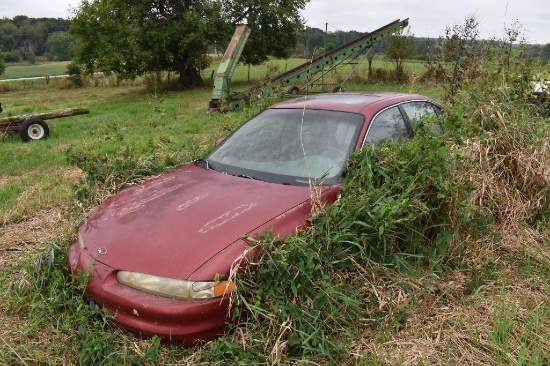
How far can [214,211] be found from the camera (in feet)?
10.1

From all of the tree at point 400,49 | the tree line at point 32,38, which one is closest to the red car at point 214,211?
the tree at point 400,49

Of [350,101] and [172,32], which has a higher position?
[172,32]

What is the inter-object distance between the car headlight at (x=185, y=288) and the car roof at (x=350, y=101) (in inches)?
85.7

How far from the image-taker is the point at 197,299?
251 centimetres

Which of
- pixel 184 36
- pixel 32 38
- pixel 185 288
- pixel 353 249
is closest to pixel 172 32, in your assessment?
pixel 184 36

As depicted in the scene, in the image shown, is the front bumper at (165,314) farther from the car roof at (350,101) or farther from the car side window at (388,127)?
the car roof at (350,101)

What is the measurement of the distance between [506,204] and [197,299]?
10.5ft

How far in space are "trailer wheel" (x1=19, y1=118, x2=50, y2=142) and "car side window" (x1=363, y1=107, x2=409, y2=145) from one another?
899 cm

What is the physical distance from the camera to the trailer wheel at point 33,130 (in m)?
10.3

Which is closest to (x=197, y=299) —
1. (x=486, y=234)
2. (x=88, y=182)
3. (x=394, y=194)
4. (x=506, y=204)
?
(x=394, y=194)

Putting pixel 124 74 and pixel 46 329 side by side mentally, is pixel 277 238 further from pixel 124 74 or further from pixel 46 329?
pixel 124 74

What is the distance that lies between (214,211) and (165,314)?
815 millimetres

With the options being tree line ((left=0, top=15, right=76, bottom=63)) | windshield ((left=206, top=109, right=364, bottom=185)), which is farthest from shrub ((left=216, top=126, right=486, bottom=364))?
tree line ((left=0, top=15, right=76, bottom=63))

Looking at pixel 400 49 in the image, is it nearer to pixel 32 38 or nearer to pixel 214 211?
pixel 214 211
